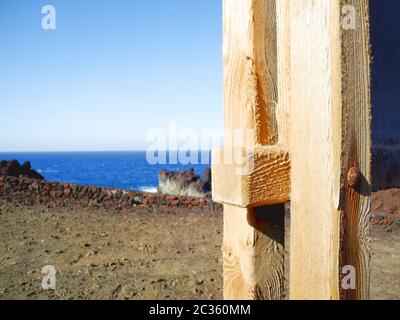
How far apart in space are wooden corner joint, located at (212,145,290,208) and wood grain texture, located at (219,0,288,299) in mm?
16

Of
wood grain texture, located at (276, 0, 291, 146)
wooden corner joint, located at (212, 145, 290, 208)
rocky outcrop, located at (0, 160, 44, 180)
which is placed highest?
wood grain texture, located at (276, 0, 291, 146)

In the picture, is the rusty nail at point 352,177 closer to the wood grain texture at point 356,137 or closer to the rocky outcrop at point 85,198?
the wood grain texture at point 356,137

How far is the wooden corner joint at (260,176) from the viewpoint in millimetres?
928

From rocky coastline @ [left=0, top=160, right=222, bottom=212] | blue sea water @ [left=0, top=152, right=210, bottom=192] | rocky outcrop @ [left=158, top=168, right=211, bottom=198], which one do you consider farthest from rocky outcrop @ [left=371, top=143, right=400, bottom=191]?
blue sea water @ [left=0, top=152, right=210, bottom=192]

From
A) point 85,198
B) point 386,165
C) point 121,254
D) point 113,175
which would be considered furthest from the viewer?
point 113,175

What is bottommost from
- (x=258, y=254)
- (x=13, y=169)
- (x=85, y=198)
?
(x=85, y=198)

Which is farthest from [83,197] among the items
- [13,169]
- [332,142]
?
[13,169]

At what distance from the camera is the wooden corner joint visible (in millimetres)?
928

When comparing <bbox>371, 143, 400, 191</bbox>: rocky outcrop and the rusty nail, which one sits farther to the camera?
<bbox>371, 143, 400, 191</bbox>: rocky outcrop

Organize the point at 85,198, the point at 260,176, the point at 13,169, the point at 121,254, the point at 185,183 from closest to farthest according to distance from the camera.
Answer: the point at 260,176 → the point at 121,254 → the point at 85,198 → the point at 13,169 → the point at 185,183

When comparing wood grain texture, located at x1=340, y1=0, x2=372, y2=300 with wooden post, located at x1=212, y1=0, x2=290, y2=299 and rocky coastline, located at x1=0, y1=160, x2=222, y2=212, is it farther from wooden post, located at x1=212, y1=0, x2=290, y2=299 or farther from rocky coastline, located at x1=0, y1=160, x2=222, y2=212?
rocky coastline, located at x1=0, y1=160, x2=222, y2=212

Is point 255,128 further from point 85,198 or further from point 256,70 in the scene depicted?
point 85,198

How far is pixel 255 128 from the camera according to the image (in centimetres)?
100

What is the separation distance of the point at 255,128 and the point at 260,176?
146 millimetres
